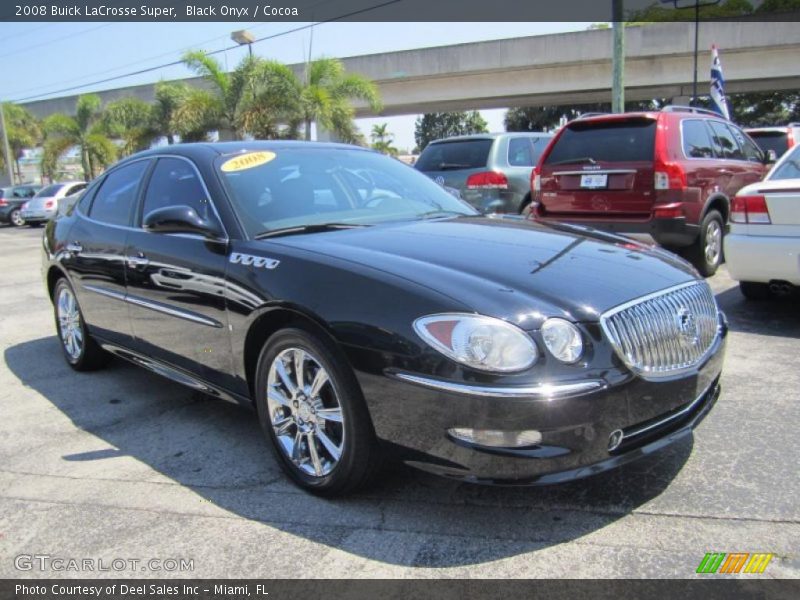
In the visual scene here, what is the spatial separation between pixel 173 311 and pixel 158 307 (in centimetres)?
18

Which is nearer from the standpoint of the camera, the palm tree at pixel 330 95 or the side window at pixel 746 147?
the side window at pixel 746 147

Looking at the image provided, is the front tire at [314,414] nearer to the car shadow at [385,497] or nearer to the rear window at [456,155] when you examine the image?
the car shadow at [385,497]

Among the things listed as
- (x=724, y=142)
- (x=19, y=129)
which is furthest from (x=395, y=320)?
(x=19, y=129)

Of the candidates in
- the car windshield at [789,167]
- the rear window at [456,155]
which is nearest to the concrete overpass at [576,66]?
the rear window at [456,155]

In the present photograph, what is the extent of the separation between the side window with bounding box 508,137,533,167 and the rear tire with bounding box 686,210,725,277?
303cm

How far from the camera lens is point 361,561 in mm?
2461

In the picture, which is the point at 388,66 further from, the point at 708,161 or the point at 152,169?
the point at 152,169

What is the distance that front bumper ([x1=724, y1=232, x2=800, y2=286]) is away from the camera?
507 cm

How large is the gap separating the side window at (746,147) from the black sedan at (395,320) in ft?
18.6

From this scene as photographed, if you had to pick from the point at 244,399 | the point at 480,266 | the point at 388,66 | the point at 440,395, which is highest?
the point at 388,66

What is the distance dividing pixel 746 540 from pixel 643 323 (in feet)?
2.86

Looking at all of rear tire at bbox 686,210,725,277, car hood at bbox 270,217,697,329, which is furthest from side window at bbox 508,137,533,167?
car hood at bbox 270,217,697,329

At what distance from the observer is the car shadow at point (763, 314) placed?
17.4ft

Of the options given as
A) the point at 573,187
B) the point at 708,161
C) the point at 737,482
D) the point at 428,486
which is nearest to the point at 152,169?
the point at 428,486
